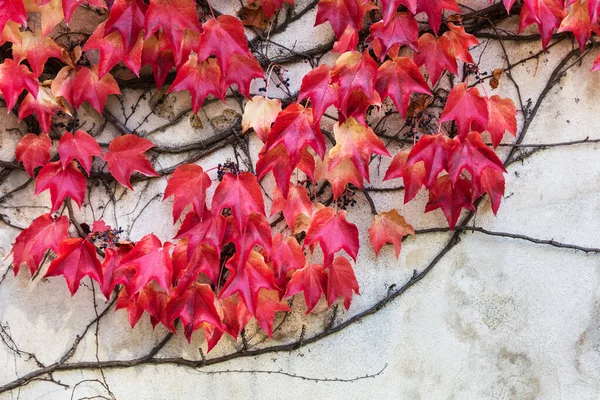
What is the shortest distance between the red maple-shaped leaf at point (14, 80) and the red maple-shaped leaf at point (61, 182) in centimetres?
23

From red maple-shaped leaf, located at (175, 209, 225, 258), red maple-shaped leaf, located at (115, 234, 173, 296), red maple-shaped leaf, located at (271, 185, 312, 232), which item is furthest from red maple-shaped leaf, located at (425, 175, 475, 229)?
red maple-shaped leaf, located at (115, 234, 173, 296)

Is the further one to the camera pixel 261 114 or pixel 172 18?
pixel 261 114

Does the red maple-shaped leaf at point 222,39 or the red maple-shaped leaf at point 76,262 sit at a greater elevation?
the red maple-shaped leaf at point 222,39

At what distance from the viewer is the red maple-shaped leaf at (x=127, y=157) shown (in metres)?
1.85

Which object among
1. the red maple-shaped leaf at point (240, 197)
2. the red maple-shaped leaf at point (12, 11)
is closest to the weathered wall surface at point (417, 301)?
the red maple-shaped leaf at point (240, 197)

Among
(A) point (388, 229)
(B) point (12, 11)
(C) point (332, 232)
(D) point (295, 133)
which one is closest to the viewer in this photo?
(B) point (12, 11)

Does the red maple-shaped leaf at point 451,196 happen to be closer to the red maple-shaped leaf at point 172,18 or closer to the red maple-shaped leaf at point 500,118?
the red maple-shaped leaf at point 500,118

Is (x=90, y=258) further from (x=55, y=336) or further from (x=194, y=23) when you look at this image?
(x=194, y=23)

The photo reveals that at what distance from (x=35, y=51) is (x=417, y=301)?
153 centimetres

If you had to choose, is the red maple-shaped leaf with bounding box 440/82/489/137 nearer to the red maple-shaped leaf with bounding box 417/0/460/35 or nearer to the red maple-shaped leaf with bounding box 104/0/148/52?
the red maple-shaped leaf with bounding box 417/0/460/35

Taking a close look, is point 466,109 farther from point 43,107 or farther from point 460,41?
point 43,107

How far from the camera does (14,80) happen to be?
5.90ft

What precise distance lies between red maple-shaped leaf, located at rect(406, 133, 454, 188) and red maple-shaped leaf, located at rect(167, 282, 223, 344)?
0.77m

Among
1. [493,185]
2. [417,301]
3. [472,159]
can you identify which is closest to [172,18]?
[472,159]
